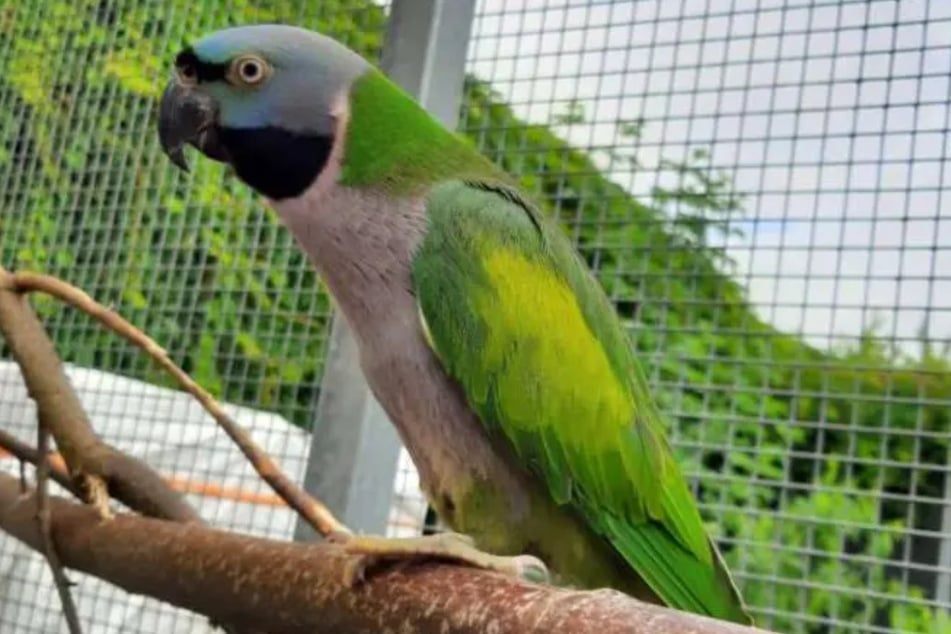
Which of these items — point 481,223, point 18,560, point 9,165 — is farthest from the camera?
point 9,165

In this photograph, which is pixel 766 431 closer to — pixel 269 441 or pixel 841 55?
pixel 841 55

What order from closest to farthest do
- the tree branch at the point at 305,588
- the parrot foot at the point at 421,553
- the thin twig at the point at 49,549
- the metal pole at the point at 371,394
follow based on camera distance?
the tree branch at the point at 305,588 < the parrot foot at the point at 421,553 < the thin twig at the point at 49,549 < the metal pole at the point at 371,394

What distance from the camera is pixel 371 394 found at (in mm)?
893

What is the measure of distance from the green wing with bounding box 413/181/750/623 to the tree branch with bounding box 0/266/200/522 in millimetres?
284

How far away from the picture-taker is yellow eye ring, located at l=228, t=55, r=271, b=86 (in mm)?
734

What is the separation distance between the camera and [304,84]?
74 cm

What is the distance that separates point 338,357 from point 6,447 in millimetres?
262

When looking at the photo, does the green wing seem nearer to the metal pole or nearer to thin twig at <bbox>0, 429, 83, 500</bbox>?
the metal pole

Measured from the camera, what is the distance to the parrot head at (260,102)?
0.73 metres

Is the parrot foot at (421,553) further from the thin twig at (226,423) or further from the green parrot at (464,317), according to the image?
the thin twig at (226,423)

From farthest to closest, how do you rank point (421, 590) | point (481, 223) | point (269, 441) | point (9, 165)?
1. point (9, 165)
2. point (269, 441)
3. point (481, 223)
4. point (421, 590)

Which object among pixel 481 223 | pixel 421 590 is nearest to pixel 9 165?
pixel 481 223

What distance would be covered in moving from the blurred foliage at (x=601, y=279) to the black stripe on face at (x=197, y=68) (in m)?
0.35

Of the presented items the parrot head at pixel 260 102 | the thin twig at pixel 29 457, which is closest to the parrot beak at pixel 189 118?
the parrot head at pixel 260 102
